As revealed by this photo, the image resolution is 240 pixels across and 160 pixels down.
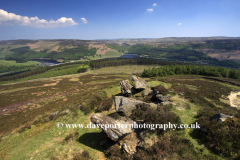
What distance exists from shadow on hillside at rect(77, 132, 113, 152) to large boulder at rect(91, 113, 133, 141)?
9.79 ft

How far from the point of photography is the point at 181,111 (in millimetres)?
16062

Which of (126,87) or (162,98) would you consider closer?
(162,98)

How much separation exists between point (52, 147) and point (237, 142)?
18.5 m

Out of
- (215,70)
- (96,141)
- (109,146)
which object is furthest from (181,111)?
(215,70)

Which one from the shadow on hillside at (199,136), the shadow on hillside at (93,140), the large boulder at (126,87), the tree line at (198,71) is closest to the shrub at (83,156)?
the shadow on hillside at (93,140)

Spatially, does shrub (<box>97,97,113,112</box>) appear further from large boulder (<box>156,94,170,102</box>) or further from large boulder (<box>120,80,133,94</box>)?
large boulder (<box>156,94,170,102</box>)

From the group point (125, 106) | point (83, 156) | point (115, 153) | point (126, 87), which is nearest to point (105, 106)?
point (126, 87)

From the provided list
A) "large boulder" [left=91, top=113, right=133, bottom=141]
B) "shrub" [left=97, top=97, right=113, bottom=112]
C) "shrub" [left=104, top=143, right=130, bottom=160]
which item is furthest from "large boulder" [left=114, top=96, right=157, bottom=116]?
"shrub" [left=97, top=97, right=113, bottom=112]

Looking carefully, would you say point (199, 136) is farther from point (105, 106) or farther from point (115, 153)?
point (105, 106)

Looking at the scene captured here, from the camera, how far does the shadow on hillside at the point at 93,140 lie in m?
13.2

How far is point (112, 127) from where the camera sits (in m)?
11.8

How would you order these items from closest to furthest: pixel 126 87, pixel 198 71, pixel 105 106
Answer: pixel 105 106
pixel 126 87
pixel 198 71

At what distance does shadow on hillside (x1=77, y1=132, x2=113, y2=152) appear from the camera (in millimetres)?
13219

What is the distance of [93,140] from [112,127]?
4.72 m
